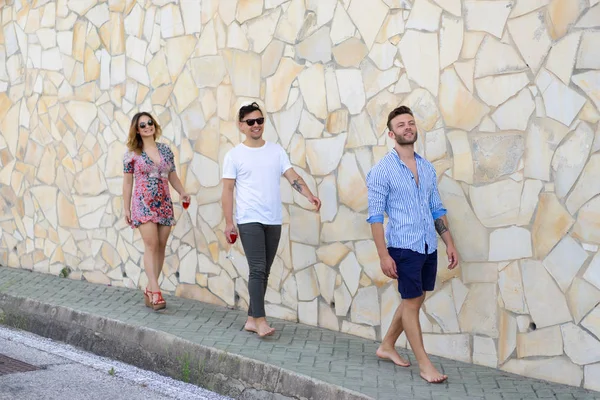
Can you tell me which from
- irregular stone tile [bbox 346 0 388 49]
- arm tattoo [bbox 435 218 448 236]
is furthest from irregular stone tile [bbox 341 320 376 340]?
irregular stone tile [bbox 346 0 388 49]

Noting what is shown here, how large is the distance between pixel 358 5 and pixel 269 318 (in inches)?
110

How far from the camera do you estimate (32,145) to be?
38.2 ft

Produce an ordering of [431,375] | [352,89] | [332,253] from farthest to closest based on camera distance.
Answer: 1. [332,253]
2. [352,89]
3. [431,375]

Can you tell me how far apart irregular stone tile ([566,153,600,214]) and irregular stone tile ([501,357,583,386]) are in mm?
966

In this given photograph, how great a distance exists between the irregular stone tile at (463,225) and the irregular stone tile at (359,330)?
45.5 inches

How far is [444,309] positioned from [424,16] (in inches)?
82.6

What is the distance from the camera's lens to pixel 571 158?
6180 mm

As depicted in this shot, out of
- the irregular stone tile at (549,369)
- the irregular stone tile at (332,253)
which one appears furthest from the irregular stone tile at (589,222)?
the irregular stone tile at (332,253)

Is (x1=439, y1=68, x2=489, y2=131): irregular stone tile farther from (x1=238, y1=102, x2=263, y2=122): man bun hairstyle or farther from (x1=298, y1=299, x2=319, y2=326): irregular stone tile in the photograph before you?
(x1=298, y1=299, x2=319, y2=326): irregular stone tile

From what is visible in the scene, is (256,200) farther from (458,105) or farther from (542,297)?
(542,297)

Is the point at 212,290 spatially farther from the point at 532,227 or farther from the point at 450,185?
the point at 532,227

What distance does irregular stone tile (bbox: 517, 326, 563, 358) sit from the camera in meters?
6.30

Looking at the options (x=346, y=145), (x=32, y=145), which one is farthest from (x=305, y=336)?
(x=32, y=145)

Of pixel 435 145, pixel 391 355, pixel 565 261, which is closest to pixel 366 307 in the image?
pixel 391 355
